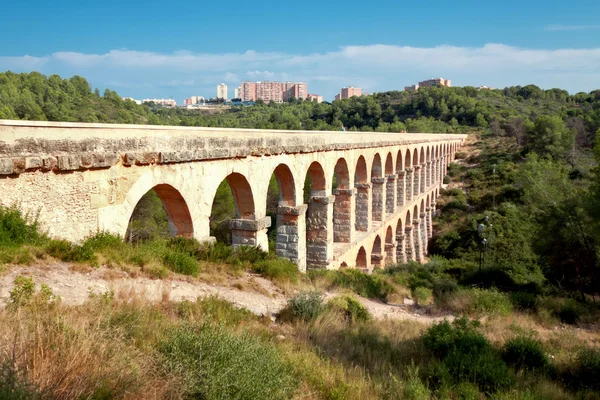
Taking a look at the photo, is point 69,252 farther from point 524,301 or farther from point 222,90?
point 222,90

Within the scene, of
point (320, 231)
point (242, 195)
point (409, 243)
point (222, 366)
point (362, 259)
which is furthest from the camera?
point (409, 243)

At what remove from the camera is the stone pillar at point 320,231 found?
12.9 metres

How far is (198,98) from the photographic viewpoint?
448ft

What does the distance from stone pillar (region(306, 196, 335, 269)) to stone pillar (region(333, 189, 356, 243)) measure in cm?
213

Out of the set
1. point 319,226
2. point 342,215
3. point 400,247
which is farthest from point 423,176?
point 319,226

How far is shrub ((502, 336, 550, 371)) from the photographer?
5.28 m

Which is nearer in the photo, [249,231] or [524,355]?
[524,355]

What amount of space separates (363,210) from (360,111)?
51.3 metres

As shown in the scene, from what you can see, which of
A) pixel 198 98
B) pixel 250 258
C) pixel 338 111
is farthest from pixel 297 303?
pixel 198 98

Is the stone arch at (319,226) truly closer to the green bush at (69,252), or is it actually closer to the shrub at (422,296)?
the shrub at (422,296)

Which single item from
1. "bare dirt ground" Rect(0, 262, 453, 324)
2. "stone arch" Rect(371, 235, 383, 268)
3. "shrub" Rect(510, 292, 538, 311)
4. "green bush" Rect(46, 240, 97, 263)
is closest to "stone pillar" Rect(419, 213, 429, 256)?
"stone arch" Rect(371, 235, 383, 268)

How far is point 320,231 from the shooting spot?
42.5 feet

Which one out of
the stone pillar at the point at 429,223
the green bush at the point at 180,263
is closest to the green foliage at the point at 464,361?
the green bush at the point at 180,263

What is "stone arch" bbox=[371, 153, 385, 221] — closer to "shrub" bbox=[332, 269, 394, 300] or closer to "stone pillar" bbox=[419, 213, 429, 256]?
"shrub" bbox=[332, 269, 394, 300]
